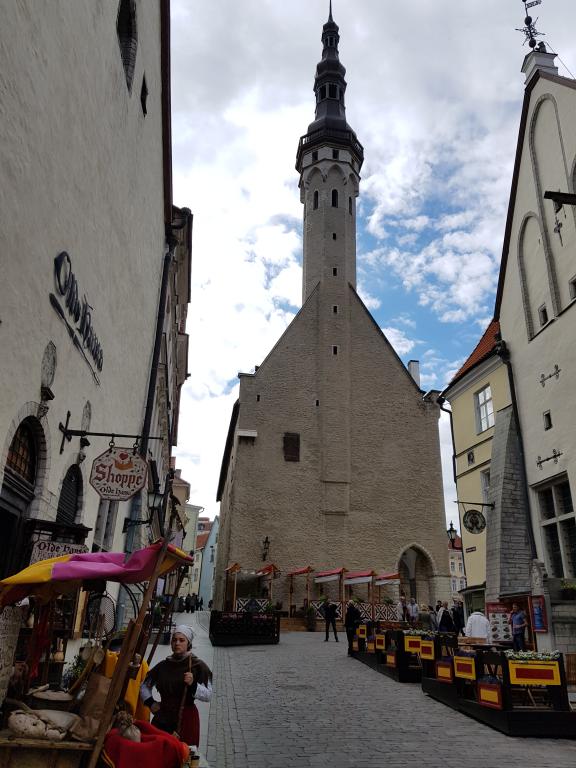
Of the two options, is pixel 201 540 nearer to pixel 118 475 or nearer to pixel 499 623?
pixel 499 623

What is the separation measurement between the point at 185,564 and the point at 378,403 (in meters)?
30.6

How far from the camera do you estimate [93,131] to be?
941 cm

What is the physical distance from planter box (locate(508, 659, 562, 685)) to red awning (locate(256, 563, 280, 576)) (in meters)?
21.7

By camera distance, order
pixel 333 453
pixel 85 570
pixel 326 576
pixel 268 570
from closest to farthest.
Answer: pixel 85 570, pixel 268 570, pixel 326 576, pixel 333 453

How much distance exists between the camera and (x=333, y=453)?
33.6 metres

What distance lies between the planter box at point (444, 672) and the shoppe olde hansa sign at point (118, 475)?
576cm

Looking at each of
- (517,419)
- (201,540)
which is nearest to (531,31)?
(517,419)

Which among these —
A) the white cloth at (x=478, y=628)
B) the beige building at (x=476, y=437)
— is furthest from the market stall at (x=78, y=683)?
the beige building at (x=476, y=437)

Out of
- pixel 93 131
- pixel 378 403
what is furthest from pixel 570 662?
pixel 378 403

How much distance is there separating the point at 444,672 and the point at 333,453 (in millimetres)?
24127

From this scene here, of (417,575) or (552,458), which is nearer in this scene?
(552,458)

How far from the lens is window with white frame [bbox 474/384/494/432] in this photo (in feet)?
63.1

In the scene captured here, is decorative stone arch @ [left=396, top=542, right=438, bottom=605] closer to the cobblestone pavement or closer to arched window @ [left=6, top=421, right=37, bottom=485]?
the cobblestone pavement

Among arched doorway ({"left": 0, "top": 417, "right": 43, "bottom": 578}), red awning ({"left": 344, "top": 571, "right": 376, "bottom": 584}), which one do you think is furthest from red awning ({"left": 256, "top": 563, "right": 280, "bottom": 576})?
arched doorway ({"left": 0, "top": 417, "right": 43, "bottom": 578})
